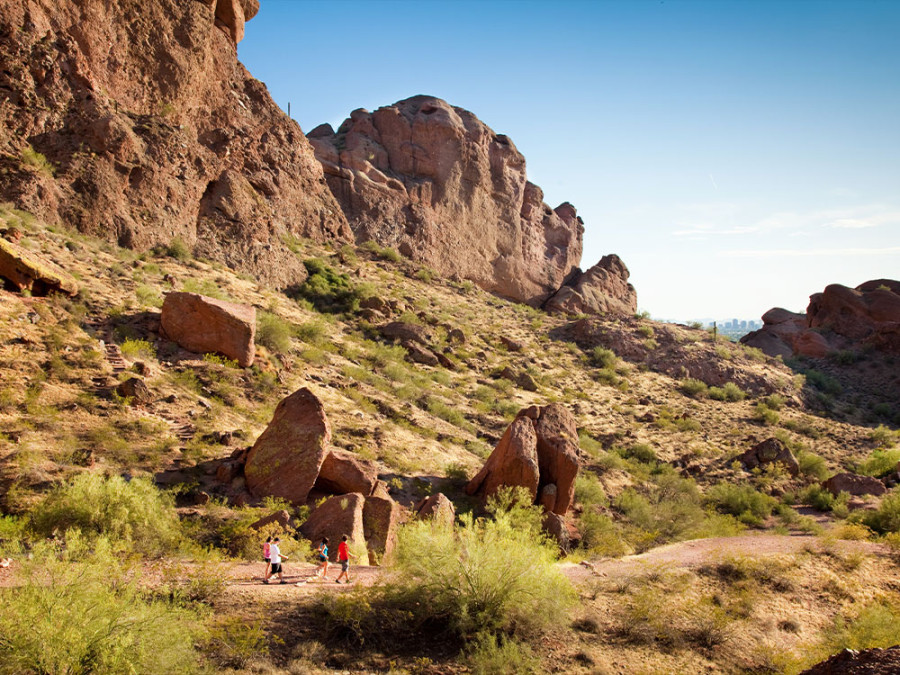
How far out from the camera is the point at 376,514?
1077 centimetres

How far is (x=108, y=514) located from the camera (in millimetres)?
8617

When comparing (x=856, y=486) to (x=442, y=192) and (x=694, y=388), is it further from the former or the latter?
(x=442, y=192)

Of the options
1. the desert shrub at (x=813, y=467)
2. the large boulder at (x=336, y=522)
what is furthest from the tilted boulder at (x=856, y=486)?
the large boulder at (x=336, y=522)

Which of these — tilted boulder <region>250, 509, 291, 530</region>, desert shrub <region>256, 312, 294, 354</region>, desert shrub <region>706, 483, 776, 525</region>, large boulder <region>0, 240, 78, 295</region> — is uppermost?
large boulder <region>0, 240, 78, 295</region>

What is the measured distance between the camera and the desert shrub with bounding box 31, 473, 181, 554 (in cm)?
836

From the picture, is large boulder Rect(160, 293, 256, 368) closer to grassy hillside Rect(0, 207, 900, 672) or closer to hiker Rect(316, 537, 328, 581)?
grassy hillside Rect(0, 207, 900, 672)

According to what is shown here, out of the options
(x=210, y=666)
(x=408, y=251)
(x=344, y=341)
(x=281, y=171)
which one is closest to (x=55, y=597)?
(x=210, y=666)

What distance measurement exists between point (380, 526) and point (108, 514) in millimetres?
4510

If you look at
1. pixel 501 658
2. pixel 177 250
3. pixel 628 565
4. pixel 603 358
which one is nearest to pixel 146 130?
pixel 177 250

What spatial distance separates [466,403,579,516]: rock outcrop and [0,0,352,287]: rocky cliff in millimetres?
13900

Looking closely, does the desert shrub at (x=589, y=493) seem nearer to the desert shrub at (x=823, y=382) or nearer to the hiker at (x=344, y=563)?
the hiker at (x=344, y=563)

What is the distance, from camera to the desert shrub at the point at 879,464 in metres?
20.8

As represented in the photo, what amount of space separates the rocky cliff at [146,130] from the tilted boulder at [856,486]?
21816 mm

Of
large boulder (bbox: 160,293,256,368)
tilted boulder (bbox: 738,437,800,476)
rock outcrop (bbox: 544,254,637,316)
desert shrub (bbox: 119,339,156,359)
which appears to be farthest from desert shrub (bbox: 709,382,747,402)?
desert shrub (bbox: 119,339,156,359)
